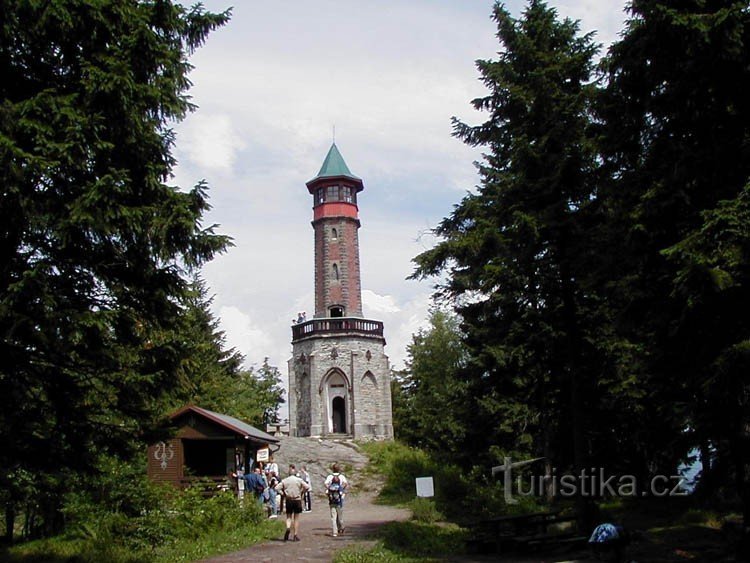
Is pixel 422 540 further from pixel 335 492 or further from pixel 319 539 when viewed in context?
pixel 319 539

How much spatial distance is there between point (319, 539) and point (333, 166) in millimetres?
39919

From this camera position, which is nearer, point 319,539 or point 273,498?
point 319,539

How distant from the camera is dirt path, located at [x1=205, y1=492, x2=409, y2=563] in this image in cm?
1352

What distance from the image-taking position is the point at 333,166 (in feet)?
176

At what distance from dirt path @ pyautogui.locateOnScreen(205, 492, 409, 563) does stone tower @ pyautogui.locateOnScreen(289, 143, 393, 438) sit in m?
22.5

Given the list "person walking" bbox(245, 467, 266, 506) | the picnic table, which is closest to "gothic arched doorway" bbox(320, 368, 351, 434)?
"person walking" bbox(245, 467, 266, 506)

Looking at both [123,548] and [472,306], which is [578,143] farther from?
[123,548]

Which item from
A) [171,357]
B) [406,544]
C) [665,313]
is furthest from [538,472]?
[171,357]

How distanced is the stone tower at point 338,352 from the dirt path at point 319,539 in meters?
22.5

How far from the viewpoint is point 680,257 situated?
959 centimetres

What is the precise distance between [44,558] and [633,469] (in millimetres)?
16046

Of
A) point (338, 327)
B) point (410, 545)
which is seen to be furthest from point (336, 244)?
point (410, 545)

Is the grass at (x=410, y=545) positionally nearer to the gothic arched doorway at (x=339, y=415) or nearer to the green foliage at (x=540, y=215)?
the green foliage at (x=540, y=215)

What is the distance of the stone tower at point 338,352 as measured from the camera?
158 feet
